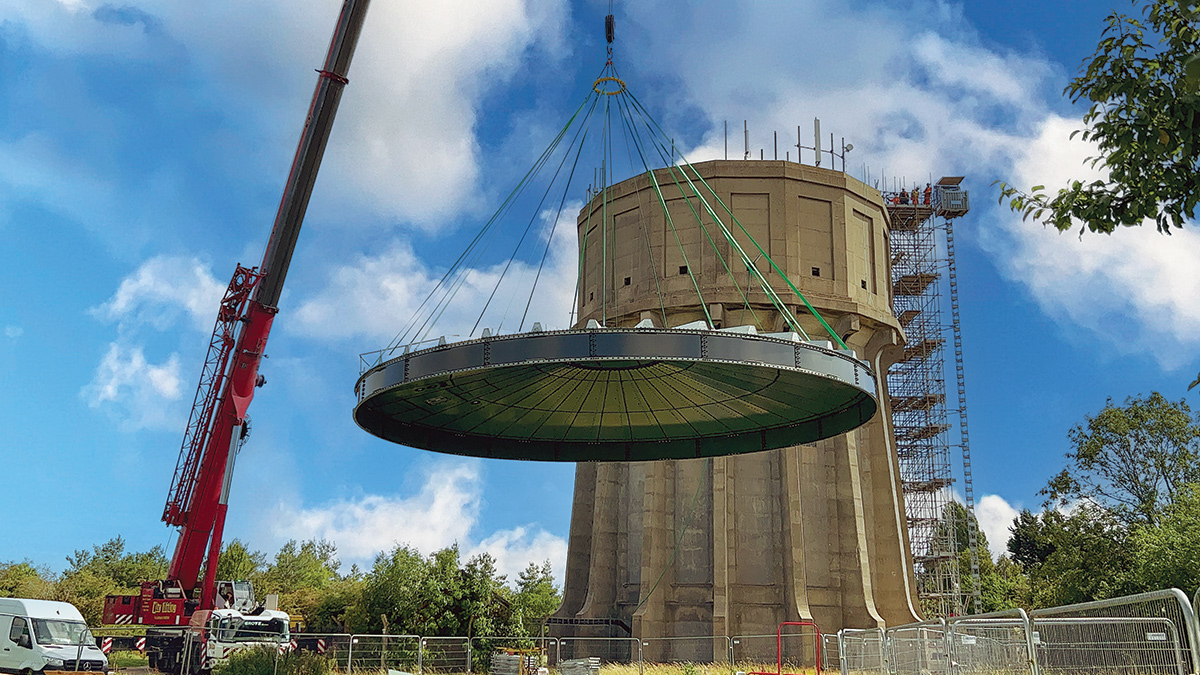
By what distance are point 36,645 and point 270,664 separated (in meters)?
9.90

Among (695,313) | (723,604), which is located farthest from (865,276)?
(723,604)

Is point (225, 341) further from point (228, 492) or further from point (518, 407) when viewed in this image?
point (518, 407)

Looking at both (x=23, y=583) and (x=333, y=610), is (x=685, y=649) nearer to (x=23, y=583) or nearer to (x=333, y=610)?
(x=333, y=610)

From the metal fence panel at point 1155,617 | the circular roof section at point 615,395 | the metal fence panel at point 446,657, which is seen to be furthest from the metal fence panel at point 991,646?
the metal fence panel at point 446,657

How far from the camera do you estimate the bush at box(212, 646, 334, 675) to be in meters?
27.0

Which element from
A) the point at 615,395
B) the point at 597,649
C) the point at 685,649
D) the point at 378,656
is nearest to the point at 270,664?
the point at 378,656

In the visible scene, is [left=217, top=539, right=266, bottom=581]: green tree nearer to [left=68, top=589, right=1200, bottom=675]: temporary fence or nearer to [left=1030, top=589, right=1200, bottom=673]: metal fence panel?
[left=68, top=589, right=1200, bottom=675]: temporary fence

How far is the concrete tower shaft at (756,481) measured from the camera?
46781mm

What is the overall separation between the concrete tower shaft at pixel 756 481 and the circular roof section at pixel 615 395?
11455 millimetres

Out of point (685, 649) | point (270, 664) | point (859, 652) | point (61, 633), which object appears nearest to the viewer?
point (270, 664)

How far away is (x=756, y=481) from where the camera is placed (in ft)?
159

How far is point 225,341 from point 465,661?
15.9 meters

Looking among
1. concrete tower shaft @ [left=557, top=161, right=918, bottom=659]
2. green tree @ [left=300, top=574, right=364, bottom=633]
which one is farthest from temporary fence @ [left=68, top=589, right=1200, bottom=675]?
green tree @ [left=300, top=574, right=364, bottom=633]

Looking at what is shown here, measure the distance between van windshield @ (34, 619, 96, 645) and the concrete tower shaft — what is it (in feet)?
73.7
